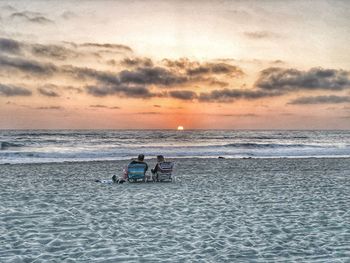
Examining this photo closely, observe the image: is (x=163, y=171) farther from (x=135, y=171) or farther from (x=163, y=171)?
(x=135, y=171)

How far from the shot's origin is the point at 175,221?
971 centimetres

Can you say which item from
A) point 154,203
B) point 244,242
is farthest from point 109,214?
point 244,242

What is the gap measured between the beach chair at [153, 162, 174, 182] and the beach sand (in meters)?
0.79

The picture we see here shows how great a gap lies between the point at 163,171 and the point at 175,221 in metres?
→ 7.97

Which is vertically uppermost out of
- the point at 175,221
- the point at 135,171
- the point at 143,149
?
the point at 135,171

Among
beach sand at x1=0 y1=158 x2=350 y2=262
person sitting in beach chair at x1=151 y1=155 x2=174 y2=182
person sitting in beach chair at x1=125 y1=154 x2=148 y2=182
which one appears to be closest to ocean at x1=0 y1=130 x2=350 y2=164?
person sitting in beach chair at x1=125 y1=154 x2=148 y2=182

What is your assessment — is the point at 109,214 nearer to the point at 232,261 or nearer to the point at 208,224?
the point at 208,224

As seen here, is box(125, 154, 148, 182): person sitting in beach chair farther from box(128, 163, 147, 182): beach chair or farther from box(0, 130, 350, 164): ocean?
box(0, 130, 350, 164): ocean

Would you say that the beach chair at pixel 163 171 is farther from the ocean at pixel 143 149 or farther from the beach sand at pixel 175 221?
the ocean at pixel 143 149

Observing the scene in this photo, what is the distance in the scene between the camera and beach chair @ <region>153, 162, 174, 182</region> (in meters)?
17.6

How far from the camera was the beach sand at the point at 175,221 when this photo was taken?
726 cm

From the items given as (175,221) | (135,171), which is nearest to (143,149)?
(135,171)

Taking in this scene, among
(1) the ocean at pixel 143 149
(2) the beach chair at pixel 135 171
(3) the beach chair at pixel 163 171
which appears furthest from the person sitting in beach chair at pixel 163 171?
(1) the ocean at pixel 143 149

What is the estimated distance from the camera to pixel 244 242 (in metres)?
7.94
